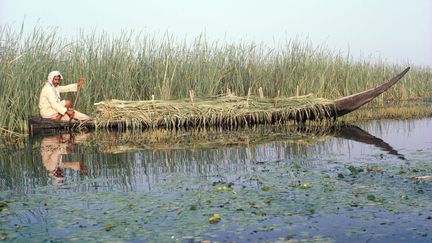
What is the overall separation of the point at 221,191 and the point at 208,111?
6970 millimetres

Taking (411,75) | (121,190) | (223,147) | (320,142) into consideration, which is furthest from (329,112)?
(411,75)

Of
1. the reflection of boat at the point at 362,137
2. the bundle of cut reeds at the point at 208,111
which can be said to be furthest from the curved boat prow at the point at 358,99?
the reflection of boat at the point at 362,137

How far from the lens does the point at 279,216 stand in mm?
4199

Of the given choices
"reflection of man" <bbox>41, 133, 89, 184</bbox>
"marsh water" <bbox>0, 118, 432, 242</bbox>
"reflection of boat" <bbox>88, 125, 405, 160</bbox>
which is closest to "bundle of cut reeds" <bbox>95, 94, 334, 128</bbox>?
"reflection of boat" <bbox>88, 125, 405, 160</bbox>

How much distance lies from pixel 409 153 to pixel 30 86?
7895 millimetres

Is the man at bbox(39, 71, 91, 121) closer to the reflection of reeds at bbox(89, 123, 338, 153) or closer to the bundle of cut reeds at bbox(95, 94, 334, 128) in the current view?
the bundle of cut reeds at bbox(95, 94, 334, 128)

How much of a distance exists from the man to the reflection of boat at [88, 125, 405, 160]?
943 mm

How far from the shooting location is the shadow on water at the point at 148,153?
6164 millimetres

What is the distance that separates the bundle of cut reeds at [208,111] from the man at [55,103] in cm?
57

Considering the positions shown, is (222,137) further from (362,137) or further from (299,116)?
(299,116)

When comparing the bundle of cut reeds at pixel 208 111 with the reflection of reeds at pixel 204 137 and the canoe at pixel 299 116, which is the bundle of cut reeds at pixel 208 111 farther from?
the reflection of reeds at pixel 204 137

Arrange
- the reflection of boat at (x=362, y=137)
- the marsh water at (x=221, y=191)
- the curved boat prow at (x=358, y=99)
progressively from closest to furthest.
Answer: the marsh water at (x=221, y=191) → the reflection of boat at (x=362, y=137) → the curved boat prow at (x=358, y=99)

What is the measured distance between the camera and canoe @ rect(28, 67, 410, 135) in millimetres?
11216

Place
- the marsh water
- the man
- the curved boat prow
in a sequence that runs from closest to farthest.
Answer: the marsh water, the man, the curved boat prow
